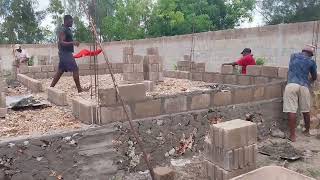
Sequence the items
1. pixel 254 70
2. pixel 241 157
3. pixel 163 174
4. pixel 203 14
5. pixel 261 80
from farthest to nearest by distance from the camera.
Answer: pixel 203 14 → pixel 254 70 → pixel 261 80 → pixel 241 157 → pixel 163 174

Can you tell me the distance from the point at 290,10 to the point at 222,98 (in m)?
15.5

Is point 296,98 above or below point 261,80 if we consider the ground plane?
below

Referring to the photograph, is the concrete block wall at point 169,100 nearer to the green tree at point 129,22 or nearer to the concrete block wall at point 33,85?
the concrete block wall at point 33,85

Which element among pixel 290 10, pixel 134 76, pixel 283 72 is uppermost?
pixel 290 10

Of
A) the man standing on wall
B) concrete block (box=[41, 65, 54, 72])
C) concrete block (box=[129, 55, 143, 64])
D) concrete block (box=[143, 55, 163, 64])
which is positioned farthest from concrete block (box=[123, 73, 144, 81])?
concrete block (box=[41, 65, 54, 72])

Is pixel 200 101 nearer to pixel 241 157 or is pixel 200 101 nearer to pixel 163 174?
pixel 241 157

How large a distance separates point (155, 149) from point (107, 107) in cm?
86

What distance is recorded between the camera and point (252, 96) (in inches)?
227

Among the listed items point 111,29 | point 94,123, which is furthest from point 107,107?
point 111,29

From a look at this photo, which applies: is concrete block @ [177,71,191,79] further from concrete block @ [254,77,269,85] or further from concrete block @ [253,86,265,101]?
concrete block @ [253,86,265,101]

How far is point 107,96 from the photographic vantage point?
4297mm

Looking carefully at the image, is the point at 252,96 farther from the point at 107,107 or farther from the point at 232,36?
the point at 232,36

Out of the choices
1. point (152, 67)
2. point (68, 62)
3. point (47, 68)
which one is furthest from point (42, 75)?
point (152, 67)

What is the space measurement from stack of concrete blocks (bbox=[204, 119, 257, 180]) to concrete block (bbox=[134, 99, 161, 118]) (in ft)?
2.74
